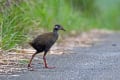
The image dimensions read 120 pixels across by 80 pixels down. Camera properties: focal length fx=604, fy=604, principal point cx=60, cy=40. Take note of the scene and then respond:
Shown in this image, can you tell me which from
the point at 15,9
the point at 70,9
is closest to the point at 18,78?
the point at 15,9

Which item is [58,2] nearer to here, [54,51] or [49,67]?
[54,51]

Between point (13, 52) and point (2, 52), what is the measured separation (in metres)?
0.61

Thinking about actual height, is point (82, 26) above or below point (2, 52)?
below

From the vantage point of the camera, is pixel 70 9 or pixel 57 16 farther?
pixel 70 9

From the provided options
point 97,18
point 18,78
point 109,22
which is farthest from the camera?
point 109,22

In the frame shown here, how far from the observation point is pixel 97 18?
88.4 ft

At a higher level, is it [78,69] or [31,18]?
[78,69]

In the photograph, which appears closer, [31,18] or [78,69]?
[78,69]

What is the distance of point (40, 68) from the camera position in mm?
9906

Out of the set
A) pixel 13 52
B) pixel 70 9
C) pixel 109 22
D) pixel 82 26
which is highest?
pixel 13 52

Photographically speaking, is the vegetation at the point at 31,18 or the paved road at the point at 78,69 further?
the vegetation at the point at 31,18

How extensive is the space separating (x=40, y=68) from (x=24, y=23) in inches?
121

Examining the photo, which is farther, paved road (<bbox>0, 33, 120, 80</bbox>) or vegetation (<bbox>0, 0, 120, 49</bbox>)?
vegetation (<bbox>0, 0, 120, 49</bbox>)

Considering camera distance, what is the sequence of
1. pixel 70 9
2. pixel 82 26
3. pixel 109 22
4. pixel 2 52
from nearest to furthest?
pixel 2 52 → pixel 70 9 → pixel 82 26 → pixel 109 22
